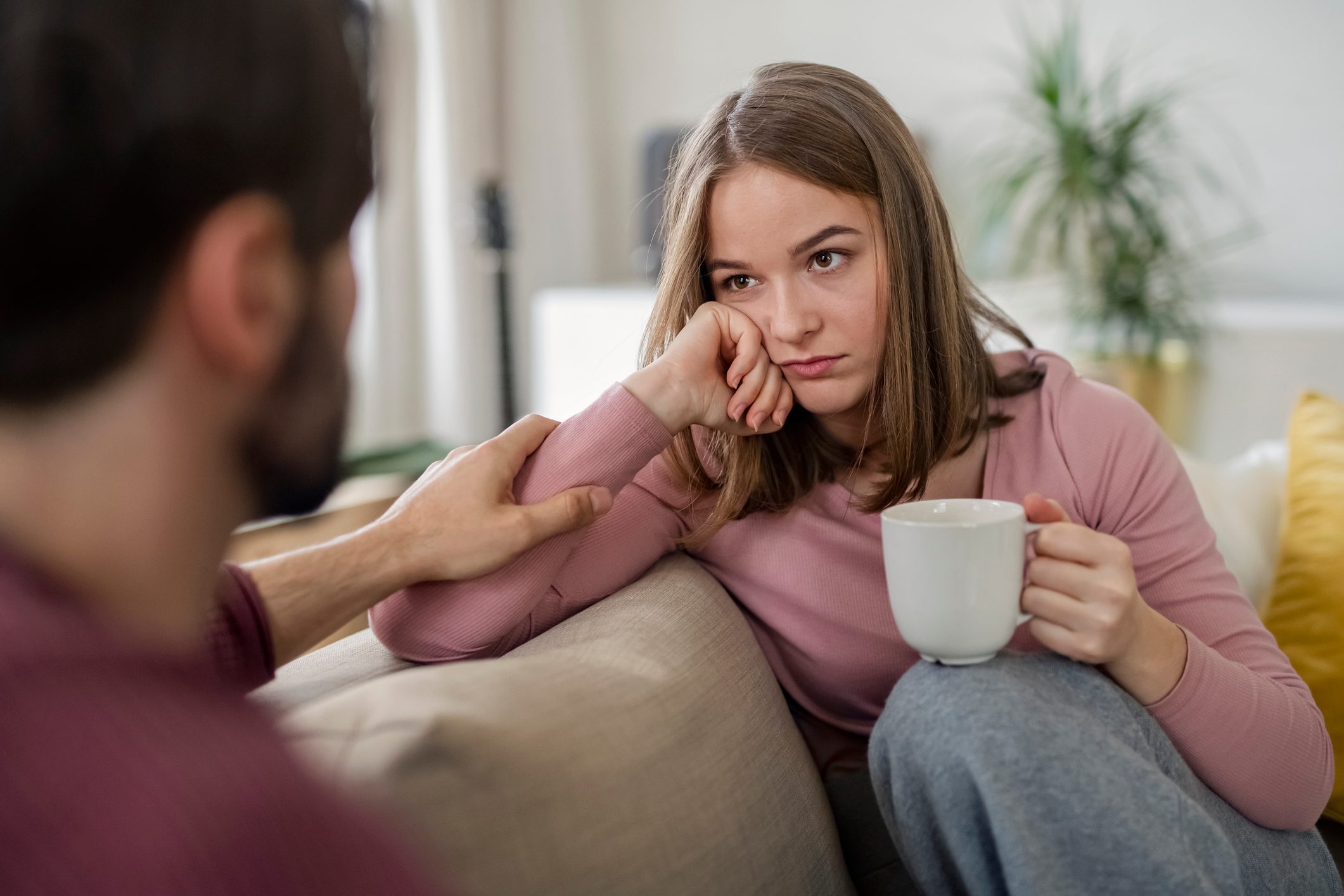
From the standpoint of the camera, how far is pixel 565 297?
3.27 m

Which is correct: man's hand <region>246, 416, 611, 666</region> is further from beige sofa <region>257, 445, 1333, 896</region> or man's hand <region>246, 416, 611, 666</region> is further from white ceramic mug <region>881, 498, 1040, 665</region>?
white ceramic mug <region>881, 498, 1040, 665</region>

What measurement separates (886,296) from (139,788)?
81 centimetres

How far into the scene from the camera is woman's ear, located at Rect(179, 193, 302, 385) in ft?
1.51

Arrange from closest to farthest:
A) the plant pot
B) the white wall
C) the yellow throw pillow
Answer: the yellow throw pillow < the plant pot < the white wall

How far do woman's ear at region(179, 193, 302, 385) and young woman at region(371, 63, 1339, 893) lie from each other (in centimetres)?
49

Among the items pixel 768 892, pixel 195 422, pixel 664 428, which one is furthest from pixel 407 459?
pixel 195 422

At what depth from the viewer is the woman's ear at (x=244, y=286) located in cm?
46

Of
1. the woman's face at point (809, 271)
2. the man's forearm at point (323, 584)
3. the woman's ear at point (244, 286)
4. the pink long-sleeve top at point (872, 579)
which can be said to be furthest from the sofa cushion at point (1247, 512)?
the woman's ear at point (244, 286)

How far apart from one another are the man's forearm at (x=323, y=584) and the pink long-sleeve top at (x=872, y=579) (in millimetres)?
48

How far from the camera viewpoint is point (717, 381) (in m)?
1.06

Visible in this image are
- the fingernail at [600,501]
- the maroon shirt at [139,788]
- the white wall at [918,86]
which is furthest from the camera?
the white wall at [918,86]

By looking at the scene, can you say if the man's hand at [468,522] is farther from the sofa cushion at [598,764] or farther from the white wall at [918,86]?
the white wall at [918,86]

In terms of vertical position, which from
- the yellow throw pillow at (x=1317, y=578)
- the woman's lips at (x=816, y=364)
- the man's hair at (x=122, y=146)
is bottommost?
the yellow throw pillow at (x=1317, y=578)

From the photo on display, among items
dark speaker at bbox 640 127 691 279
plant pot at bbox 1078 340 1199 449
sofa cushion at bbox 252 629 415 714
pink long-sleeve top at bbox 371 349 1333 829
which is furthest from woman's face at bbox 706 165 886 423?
dark speaker at bbox 640 127 691 279
